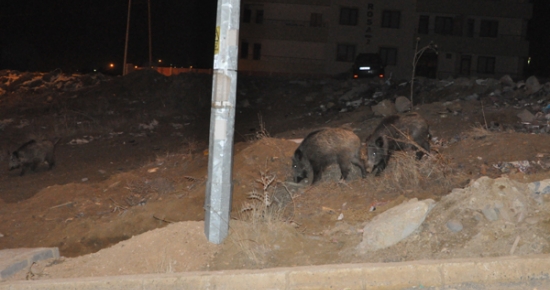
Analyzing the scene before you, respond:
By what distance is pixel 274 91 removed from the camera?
2503cm

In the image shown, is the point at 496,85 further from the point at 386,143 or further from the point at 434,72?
the point at 434,72

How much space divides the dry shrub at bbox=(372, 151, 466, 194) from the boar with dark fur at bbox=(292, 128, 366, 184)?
2.94ft

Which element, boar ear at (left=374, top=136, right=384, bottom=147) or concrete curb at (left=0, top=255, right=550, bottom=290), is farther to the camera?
boar ear at (left=374, top=136, right=384, bottom=147)

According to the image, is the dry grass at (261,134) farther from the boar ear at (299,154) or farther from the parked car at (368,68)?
the parked car at (368,68)

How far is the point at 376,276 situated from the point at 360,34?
38.2 meters

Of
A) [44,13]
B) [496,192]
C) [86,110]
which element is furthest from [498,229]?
[44,13]

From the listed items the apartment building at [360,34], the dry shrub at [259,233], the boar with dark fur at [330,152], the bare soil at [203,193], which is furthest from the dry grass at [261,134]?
the apartment building at [360,34]

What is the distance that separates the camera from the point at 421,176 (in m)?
8.00

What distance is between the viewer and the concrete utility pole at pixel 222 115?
18.6 ft

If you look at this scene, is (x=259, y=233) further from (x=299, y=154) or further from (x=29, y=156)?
(x=29, y=156)

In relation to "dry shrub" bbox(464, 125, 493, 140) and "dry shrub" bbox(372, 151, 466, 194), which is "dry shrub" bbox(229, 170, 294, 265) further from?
"dry shrub" bbox(464, 125, 493, 140)

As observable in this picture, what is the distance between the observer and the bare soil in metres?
5.78

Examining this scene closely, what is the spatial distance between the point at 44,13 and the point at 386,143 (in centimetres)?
4404

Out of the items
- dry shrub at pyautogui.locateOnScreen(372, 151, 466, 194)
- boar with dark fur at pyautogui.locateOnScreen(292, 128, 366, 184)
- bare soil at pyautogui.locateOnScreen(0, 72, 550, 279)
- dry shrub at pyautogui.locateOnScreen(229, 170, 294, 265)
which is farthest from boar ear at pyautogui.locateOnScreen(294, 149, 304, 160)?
dry shrub at pyautogui.locateOnScreen(229, 170, 294, 265)
